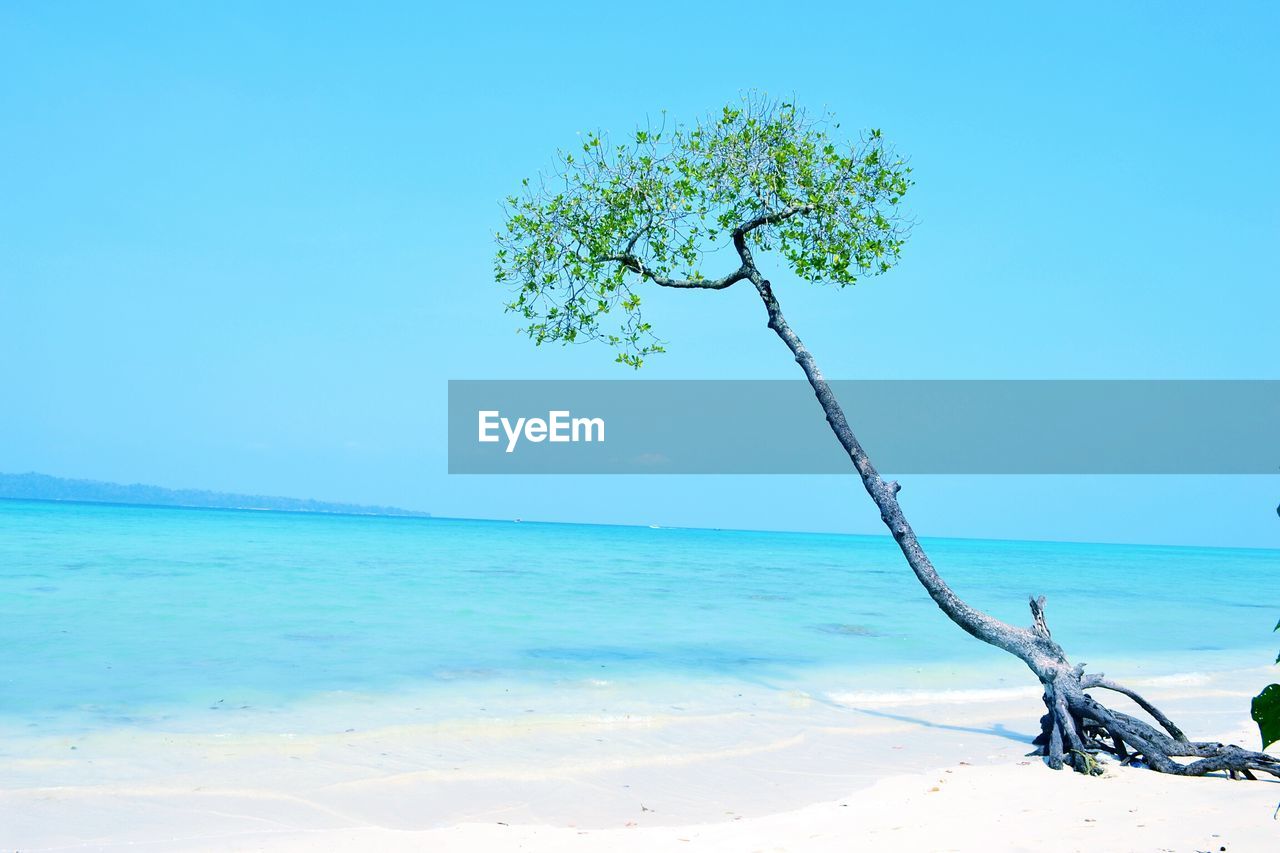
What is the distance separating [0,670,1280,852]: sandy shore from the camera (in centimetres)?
534

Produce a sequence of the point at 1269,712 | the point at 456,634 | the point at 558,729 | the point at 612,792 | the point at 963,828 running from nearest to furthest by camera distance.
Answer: the point at 1269,712
the point at 963,828
the point at 612,792
the point at 558,729
the point at 456,634

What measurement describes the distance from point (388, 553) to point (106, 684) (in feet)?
94.6

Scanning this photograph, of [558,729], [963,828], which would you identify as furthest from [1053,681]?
[558,729]

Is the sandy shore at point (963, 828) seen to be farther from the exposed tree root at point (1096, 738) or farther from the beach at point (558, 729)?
the exposed tree root at point (1096, 738)

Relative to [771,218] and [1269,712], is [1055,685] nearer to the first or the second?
[771,218]

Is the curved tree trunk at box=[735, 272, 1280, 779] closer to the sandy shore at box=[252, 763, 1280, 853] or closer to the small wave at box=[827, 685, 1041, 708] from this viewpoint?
the sandy shore at box=[252, 763, 1280, 853]

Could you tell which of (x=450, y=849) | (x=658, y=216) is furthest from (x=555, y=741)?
(x=658, y=216)

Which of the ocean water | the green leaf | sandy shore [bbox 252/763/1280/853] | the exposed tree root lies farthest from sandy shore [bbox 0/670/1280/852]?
the green leaf

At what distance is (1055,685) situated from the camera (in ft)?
23.9

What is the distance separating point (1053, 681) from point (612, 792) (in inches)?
136

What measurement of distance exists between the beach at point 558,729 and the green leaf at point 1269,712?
413 centimetres

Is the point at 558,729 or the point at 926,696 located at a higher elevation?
the point at 558,729

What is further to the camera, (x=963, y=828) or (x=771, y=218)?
(x=771, y=218)

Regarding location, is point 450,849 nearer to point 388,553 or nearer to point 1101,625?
point 1101,625
